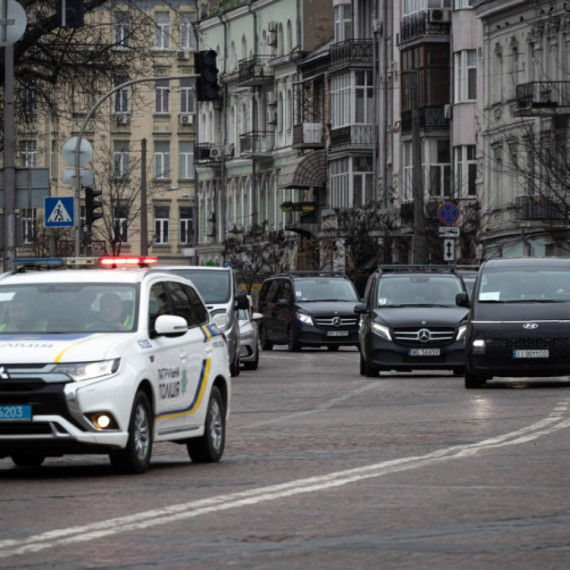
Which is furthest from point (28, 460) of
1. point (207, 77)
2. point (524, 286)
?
point (207, 77)

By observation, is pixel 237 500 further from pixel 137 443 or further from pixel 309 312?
pixel 309 312

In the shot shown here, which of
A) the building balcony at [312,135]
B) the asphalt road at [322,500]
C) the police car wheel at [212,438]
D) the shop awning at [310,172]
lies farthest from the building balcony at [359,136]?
the police car wheel at [212,438]

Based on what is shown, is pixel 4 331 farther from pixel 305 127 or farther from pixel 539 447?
pixel 305 127

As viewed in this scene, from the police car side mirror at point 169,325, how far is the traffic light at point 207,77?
2040cm

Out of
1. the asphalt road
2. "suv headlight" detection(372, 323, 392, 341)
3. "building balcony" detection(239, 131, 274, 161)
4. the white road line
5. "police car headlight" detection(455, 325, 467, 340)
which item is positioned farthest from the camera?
"building balcony" detection(239, 131, 274, 161)

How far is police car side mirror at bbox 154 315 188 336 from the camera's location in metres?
16.2

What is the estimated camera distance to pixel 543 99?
6462 cm

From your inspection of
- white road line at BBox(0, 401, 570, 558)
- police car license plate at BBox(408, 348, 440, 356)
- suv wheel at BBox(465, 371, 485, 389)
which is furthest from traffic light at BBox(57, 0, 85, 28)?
white road line at BBox(0, 401, 570, 558)

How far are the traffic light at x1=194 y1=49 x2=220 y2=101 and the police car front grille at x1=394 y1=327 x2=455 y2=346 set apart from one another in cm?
555

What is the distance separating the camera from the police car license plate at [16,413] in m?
15.1

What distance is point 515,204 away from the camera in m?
68.0

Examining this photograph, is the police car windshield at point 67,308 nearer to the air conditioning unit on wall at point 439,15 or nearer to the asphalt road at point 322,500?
the asphalt road at point 322,500

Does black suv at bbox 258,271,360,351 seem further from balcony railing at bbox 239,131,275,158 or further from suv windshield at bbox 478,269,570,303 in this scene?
balcony railing at bbox 239,131,275,158

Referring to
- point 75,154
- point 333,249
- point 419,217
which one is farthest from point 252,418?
point 333,249
